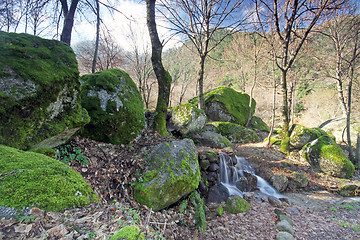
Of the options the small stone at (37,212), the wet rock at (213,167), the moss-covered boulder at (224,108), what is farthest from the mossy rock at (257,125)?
the small stone at (37,212)

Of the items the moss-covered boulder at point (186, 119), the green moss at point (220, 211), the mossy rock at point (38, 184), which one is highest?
the moss-covered boulder at point (186, 119)

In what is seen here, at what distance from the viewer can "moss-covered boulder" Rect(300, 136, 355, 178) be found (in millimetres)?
7602

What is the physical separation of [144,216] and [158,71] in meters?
4.64

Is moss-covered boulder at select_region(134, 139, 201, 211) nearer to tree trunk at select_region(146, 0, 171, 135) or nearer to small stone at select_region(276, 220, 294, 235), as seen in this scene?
tree trunk at select_region(146, 0, 171, 135)

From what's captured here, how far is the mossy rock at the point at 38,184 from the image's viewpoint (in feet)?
5.60

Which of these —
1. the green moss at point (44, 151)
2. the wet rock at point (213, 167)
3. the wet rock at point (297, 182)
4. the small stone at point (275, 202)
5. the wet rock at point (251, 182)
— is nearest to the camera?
the green moss at point (44, 151)

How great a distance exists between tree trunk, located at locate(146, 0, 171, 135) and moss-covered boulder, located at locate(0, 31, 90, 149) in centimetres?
268

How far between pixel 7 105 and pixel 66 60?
1546mm

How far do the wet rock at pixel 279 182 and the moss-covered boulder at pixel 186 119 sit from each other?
394cm

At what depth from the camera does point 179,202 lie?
160 inches

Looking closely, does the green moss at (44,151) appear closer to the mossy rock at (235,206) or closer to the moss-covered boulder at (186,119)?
the mossy rock at (235,206)

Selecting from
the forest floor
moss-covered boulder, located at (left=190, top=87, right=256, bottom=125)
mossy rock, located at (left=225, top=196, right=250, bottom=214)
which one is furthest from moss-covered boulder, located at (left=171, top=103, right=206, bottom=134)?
moss-covered boulder, located at (left=190, top=87, right=256, bottom=125)

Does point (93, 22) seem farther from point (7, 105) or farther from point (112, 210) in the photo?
point (112, 210)

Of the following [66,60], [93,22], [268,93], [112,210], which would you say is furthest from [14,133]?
[268,93]
